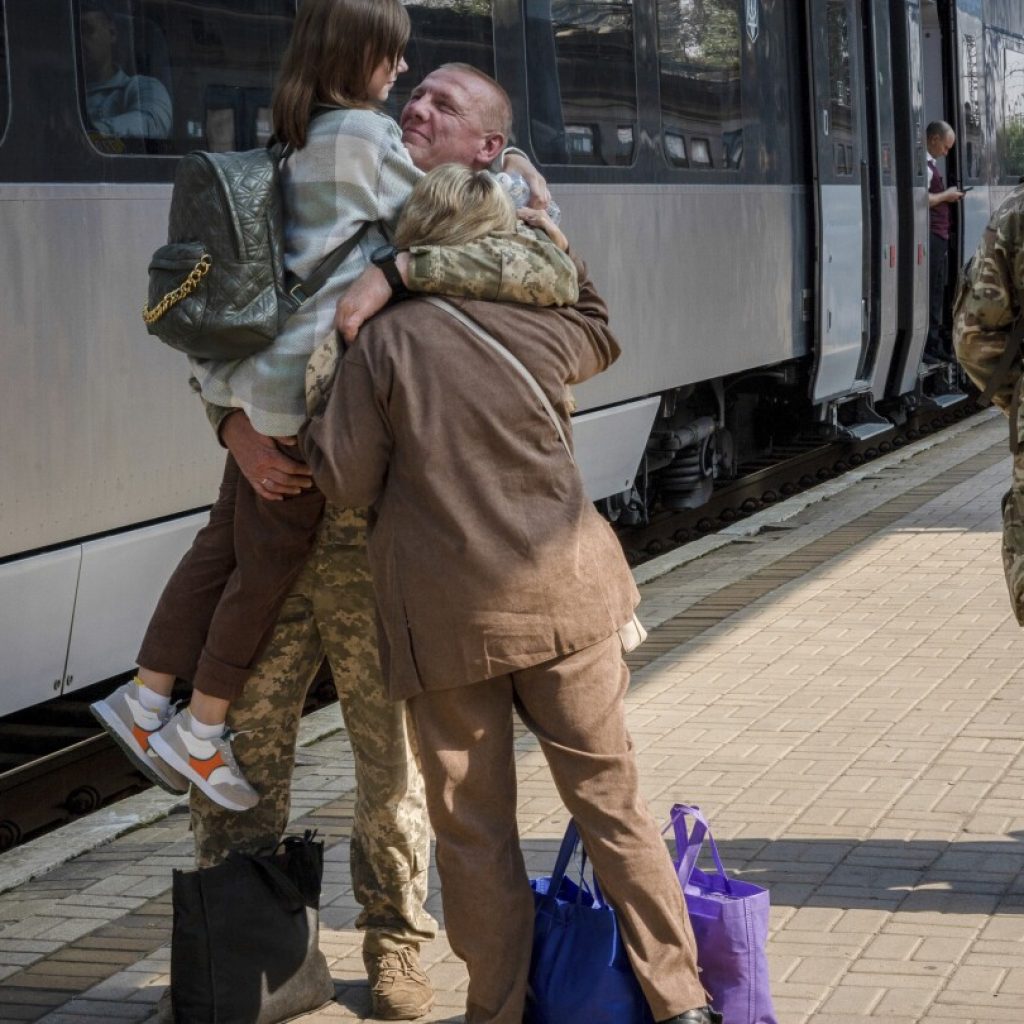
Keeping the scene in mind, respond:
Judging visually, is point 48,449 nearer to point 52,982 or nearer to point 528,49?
point 52,982

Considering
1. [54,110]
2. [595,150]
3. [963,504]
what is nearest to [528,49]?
[595,150]

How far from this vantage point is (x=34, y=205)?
17.6 feet

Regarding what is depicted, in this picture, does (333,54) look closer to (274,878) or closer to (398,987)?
(274,878)

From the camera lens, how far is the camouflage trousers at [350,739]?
12.4 feet

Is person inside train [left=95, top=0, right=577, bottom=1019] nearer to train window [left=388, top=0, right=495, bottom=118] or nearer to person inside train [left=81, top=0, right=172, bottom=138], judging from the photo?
person inside train [left=81, top=0, right=172, bottom=138]

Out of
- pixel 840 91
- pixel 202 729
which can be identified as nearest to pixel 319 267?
pixel 202 729

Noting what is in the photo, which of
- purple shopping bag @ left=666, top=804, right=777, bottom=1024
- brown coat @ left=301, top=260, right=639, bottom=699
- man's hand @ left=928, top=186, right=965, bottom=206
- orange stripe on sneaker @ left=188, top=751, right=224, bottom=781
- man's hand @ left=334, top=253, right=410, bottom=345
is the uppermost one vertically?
man's hand @ left=928, top=186, right=965, bottom=206

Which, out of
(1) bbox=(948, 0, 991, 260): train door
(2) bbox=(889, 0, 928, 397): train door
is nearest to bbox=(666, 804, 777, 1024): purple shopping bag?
(2) bbox=(889, 0, 928, 397): train door

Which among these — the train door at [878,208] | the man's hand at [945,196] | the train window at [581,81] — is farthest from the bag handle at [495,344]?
the man's hand at [945,196]

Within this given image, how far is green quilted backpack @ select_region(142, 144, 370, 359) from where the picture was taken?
3.53m

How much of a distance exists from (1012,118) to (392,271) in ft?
50.7

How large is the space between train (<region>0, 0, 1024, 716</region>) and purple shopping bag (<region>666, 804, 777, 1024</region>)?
92.4 inches

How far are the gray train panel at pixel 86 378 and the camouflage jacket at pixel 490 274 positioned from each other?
6.64 feet

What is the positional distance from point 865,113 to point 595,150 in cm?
467
